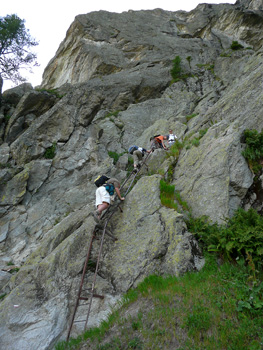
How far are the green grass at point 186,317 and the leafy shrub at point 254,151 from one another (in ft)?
12.1

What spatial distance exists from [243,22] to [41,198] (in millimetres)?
33949

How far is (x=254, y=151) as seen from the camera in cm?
841

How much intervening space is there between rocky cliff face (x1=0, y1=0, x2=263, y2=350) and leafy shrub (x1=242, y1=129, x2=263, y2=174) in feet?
0.96

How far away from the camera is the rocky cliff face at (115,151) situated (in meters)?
7.21

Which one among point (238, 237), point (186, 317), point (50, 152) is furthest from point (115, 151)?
point (186, 317)

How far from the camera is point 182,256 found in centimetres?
666

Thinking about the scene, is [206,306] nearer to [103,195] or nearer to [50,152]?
[103,195]

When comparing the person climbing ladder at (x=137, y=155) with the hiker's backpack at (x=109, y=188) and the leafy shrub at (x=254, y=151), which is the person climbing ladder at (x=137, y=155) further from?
the leafy shrub at (x=254, y=151)

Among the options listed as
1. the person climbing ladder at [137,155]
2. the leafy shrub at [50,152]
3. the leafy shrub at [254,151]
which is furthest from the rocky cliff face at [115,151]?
the person climbing ladder at [137,155]

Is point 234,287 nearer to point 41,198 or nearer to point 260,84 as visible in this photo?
point 260,84

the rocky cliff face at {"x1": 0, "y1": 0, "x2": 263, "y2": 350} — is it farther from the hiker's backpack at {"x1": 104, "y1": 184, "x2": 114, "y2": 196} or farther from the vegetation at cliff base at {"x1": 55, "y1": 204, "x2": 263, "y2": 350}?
the hiker's backpack at {"x1": 104, "y1": 184, "x2": 114, "y2": 196}

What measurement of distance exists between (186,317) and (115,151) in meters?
13.9

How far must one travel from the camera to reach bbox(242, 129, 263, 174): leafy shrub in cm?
826

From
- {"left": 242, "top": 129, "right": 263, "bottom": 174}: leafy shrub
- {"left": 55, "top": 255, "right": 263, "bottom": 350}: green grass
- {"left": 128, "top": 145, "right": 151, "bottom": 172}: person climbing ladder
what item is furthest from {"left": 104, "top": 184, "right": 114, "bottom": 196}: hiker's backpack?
{"left": 242, "top": 129, "right": 263, "bottom": 174}: leafy shrub
